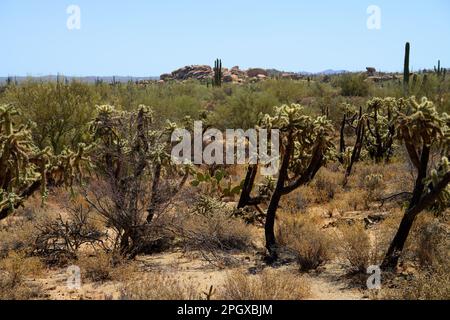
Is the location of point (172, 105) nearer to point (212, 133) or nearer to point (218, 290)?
point (212, 133)

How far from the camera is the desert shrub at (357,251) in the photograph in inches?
287

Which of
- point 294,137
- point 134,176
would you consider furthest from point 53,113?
point 294,137

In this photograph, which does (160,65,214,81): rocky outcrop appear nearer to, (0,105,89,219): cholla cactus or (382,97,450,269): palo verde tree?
(0,105,89,219): cholla cactus

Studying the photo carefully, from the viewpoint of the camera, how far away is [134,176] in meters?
8.58

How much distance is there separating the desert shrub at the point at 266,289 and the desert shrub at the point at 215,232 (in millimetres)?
1786

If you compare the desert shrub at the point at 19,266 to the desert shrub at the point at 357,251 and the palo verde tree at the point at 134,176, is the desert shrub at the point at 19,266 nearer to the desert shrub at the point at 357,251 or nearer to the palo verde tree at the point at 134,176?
the palo verde tree at the point at 134,176

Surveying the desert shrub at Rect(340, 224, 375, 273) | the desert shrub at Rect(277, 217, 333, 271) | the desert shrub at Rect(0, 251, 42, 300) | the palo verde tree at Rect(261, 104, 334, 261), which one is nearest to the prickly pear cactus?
the desert shrub at Rect(340, 224, 375, 273)

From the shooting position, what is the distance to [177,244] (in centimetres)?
913

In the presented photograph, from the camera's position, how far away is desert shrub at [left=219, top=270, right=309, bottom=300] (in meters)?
5.97

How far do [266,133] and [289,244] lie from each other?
7.21 ft

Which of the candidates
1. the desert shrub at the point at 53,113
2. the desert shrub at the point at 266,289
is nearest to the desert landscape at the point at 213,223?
the desert shrub at the point at 266,289

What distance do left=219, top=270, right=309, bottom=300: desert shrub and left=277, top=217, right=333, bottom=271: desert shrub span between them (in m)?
1.19

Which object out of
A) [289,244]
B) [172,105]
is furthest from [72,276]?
[172,105]

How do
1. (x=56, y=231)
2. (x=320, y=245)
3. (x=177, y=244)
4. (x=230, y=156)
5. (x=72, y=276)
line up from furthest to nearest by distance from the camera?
(x=230, y=156), (x=177, y=244), (x=56, y=231), (x=320, y=245), (x=72, y=276)
